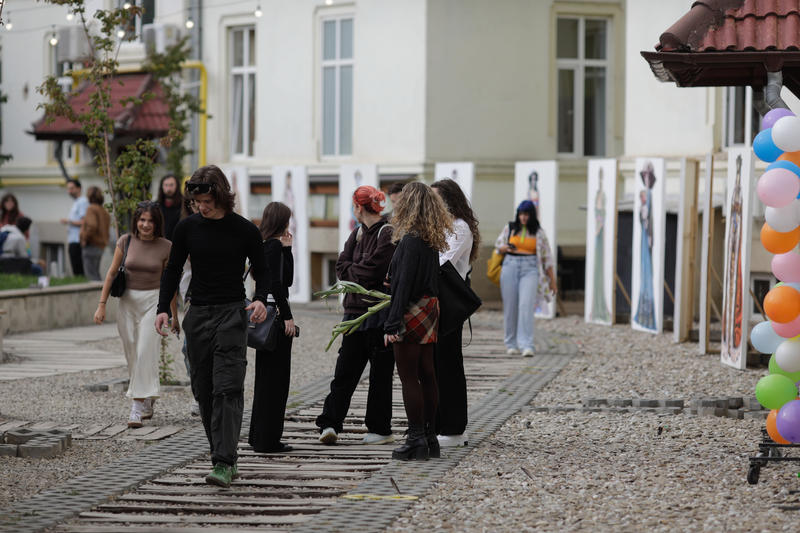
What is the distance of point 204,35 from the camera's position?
27438 mm

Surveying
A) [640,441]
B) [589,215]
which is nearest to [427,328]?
[640,441]

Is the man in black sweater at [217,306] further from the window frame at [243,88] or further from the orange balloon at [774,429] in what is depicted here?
the window frame at [243,88]

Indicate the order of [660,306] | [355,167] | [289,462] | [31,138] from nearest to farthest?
[289,462] < [660,306] < [355,167] < [31,138]

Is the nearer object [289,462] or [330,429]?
[289,462]

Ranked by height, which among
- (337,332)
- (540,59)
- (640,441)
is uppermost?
(540,59)

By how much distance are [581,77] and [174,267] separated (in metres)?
17.4

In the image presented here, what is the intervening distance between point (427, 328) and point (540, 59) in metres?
16.2

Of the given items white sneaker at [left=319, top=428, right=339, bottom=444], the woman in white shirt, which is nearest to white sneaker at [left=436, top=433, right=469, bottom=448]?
the woman in white shirt

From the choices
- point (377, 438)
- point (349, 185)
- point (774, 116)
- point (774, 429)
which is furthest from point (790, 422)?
point (349, 185)

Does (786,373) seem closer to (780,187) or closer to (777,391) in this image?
(777,391)

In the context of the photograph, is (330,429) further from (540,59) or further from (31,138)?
(31,138)

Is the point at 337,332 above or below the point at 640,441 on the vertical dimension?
above

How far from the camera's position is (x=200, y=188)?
797 cm

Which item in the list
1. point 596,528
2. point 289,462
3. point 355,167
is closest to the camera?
point 596,528
